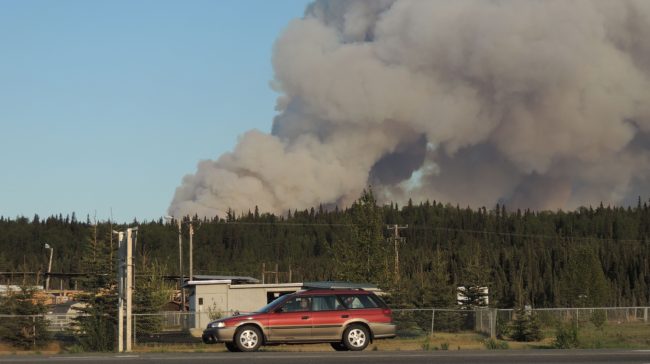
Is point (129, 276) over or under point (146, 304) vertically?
over

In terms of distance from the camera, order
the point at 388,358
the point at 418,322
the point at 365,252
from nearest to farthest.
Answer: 1. the point at 388,358
2. the point at 418,322
3. the point at 365,252

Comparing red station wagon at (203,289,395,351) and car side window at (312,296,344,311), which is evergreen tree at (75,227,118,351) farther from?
car side window at (312,296,344,311)

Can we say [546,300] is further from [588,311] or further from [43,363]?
[43,363]

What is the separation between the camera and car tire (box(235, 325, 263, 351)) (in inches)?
1140

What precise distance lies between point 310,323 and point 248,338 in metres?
1.94

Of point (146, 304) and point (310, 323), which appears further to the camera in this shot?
point (146, 304)

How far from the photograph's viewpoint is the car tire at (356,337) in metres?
29.5

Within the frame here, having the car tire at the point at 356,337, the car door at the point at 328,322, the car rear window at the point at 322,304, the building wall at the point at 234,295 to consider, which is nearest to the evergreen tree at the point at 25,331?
the car rear window at the point at 322,304

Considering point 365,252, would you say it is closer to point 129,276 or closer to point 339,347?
point 339,347

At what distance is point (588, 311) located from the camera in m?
53.2

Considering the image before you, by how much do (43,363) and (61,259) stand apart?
6717 inches

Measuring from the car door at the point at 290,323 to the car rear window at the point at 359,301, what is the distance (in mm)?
1189

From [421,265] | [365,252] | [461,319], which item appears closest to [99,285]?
[365,252]

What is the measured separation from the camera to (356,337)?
29500 mm
